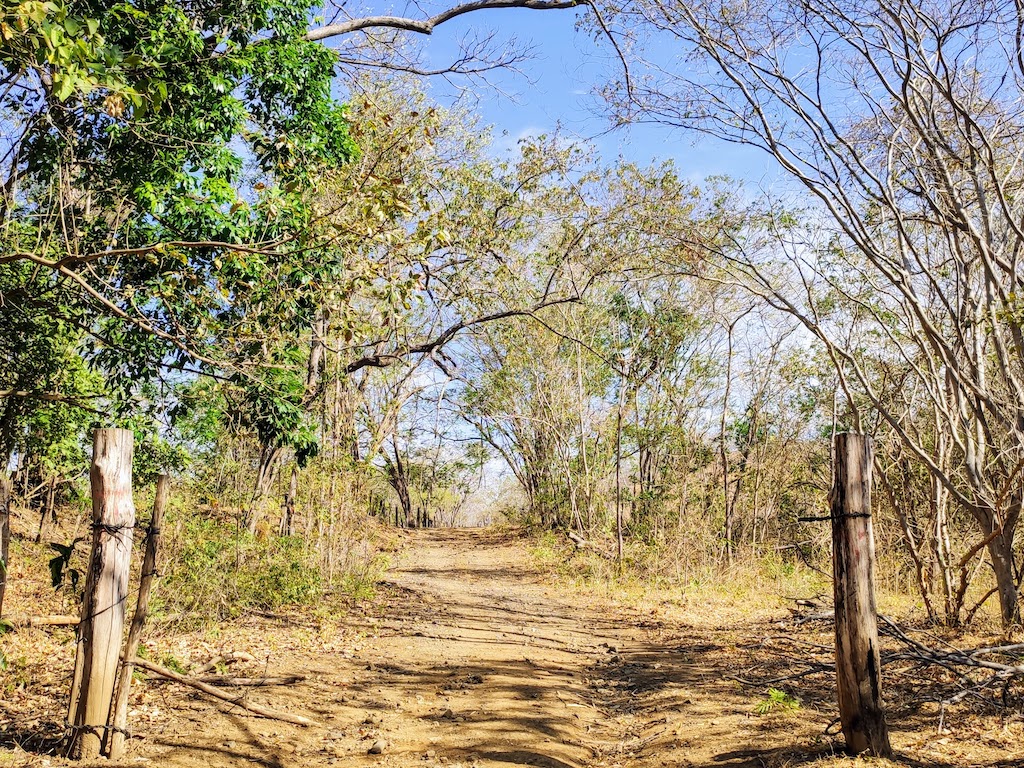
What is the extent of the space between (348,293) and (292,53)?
3.25 meters

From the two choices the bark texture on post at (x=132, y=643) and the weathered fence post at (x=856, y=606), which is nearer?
the weathered fence post at (x=856, y=606)

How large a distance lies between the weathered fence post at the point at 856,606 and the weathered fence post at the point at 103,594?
3.91 metres

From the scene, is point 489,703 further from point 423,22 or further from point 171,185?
point 423,22

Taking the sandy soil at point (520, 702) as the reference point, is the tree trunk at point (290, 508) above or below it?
above

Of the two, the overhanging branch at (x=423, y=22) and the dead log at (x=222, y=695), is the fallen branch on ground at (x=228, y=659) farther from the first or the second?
the overhanging branch at (x=423, y=22)

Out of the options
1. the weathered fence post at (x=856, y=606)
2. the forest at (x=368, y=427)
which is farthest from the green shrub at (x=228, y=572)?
the weathered fence post at (x=856, y=606)

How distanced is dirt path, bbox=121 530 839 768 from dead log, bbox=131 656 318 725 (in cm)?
8

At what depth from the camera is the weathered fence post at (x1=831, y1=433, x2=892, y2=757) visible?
4.02m

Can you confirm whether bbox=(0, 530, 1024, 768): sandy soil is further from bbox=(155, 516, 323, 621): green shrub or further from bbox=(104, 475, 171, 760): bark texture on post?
bbox=(155, 516, 323, 621): green shrub

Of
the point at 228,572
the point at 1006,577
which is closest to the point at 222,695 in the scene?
the point at 228,572

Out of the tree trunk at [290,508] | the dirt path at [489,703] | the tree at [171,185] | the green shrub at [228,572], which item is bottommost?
the dirt path at [489,703]

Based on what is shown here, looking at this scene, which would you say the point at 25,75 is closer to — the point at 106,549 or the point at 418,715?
the point at 106,549

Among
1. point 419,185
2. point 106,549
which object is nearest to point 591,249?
point 419,185

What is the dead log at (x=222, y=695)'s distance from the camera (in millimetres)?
4352
